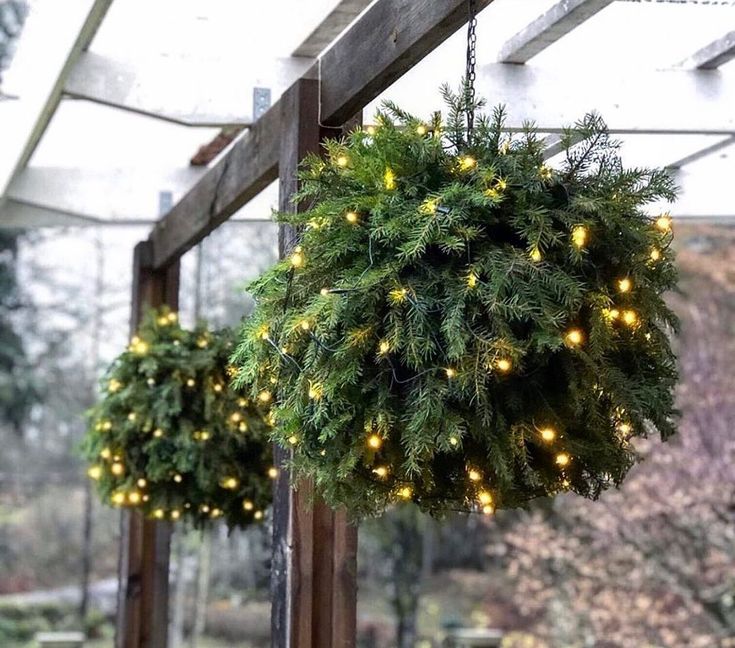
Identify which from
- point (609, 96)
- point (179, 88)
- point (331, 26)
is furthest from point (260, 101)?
point (609, 96)

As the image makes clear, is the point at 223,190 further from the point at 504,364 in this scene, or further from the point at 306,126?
the point at 504,364

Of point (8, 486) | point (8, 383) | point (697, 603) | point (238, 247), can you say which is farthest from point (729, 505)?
point (8, 486)

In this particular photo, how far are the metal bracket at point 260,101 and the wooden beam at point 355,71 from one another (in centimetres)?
13

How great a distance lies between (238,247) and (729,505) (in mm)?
4719

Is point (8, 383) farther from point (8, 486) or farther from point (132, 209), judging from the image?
point (132, 209)

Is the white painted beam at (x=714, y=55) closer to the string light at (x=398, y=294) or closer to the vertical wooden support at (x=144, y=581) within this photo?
the string light at (x=398, y=294)

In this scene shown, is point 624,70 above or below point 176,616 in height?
above

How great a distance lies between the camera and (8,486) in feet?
42.6

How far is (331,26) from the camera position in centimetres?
338

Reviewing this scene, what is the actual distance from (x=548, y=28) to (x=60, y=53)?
4.62 feet

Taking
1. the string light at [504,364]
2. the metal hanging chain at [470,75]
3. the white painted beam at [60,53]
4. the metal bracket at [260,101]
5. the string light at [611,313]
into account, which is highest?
the white painted beam at [60,53]

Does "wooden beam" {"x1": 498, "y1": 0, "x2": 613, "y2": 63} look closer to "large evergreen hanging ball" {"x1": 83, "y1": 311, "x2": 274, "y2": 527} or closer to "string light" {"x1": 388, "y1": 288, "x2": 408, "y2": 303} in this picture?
"large evergreen hanging ball" {"x1": 83, "y1": 311, "x2": 274, "y2": 527}

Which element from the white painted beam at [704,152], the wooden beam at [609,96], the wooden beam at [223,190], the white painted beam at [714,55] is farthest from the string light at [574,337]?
the white painted beam at [704,152]

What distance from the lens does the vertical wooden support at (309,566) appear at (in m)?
2.63
